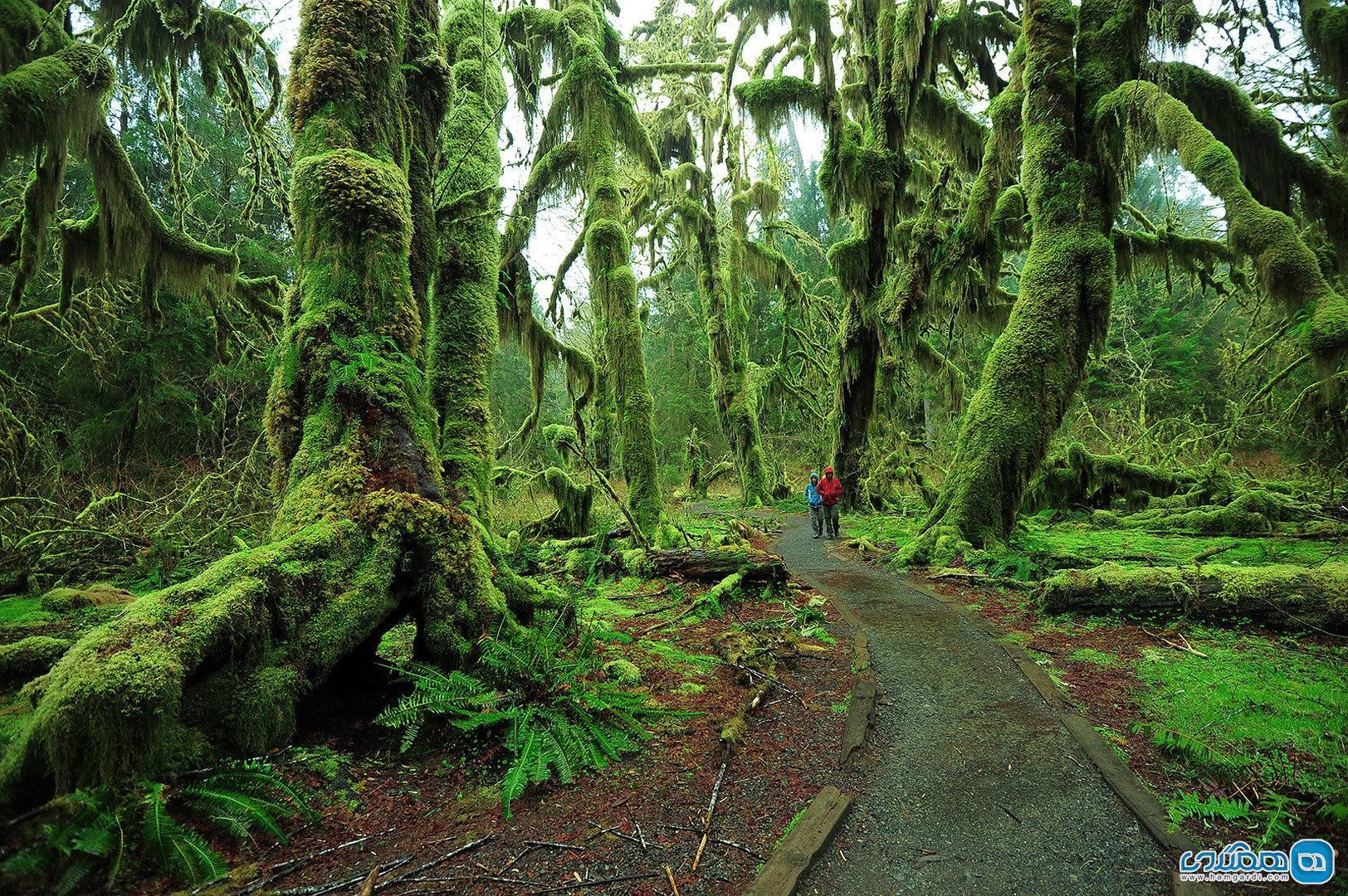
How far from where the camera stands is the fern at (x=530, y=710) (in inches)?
127

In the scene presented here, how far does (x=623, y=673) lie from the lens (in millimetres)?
4613

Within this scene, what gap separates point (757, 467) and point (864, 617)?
42.3 feet

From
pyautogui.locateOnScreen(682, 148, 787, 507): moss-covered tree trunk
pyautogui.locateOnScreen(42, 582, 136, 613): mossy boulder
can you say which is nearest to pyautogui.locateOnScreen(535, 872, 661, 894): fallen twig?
pyautogui.locateOnScreen(42, 582, 136, 613): mossy boulder

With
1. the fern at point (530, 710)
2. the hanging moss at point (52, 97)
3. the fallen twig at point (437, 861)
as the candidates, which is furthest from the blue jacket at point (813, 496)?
the hanging moss at point (52, 97)

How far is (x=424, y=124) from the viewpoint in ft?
18.8

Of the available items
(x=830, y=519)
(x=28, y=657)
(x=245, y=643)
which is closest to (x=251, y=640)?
(x=245, y=643)

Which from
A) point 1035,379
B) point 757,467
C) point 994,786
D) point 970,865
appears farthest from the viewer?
point 757,467

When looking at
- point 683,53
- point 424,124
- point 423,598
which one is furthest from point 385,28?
Result: point 683,53

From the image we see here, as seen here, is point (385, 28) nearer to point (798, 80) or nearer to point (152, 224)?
point (152, 224)

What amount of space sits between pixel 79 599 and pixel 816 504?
1251 cm

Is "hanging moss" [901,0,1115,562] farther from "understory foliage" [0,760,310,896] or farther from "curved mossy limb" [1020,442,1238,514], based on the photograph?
"understory foliage" [0,760,310,896]

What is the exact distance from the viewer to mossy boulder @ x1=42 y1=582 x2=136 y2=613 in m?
6.08

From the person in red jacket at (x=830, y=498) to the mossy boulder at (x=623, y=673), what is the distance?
9.49 metres

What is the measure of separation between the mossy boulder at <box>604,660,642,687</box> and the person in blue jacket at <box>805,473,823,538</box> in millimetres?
9552
